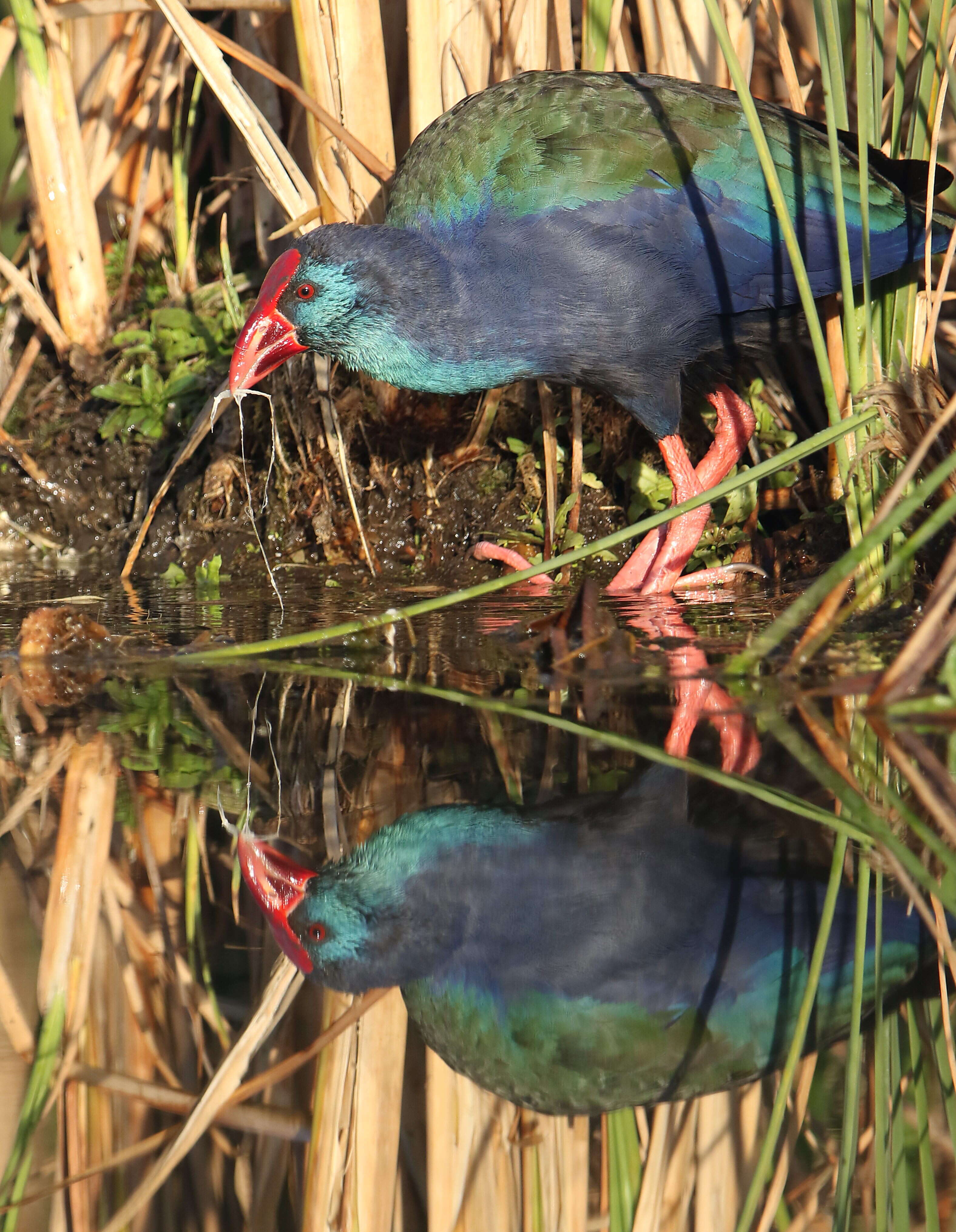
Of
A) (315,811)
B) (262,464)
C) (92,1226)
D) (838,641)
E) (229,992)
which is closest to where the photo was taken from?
(92,1226)

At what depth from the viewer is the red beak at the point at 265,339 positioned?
288cm

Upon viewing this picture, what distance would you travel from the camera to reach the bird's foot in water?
2982 mm

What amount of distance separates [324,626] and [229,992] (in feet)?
4.76

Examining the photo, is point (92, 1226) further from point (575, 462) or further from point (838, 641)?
point (575, 462)

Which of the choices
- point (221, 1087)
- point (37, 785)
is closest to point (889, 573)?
point (221, 1087)

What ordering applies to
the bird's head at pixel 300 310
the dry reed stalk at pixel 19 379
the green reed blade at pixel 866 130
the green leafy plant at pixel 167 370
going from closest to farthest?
1. the green reed blade at pixel 866 130
2. the bird's head at pixel 300 310
3. the green leafy plant at pixel 167 370
4. the dry reed stalk at pixel 19 379

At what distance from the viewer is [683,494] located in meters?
3.04

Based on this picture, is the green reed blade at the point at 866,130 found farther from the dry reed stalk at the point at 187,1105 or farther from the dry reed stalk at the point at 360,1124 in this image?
the dry reed stalk at the point at 187,1105

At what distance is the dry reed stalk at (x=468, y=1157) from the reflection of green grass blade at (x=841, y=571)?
84 centimetres

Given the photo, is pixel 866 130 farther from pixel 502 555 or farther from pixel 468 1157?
pixel 468 1157

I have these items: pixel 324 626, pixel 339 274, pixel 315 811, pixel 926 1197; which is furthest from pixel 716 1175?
pixel 339 274

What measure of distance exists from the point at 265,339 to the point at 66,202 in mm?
1243

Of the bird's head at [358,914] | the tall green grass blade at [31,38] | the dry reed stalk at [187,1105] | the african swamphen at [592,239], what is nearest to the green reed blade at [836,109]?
the african swamphen at [592,239]

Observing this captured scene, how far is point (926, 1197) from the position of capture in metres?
1.07
